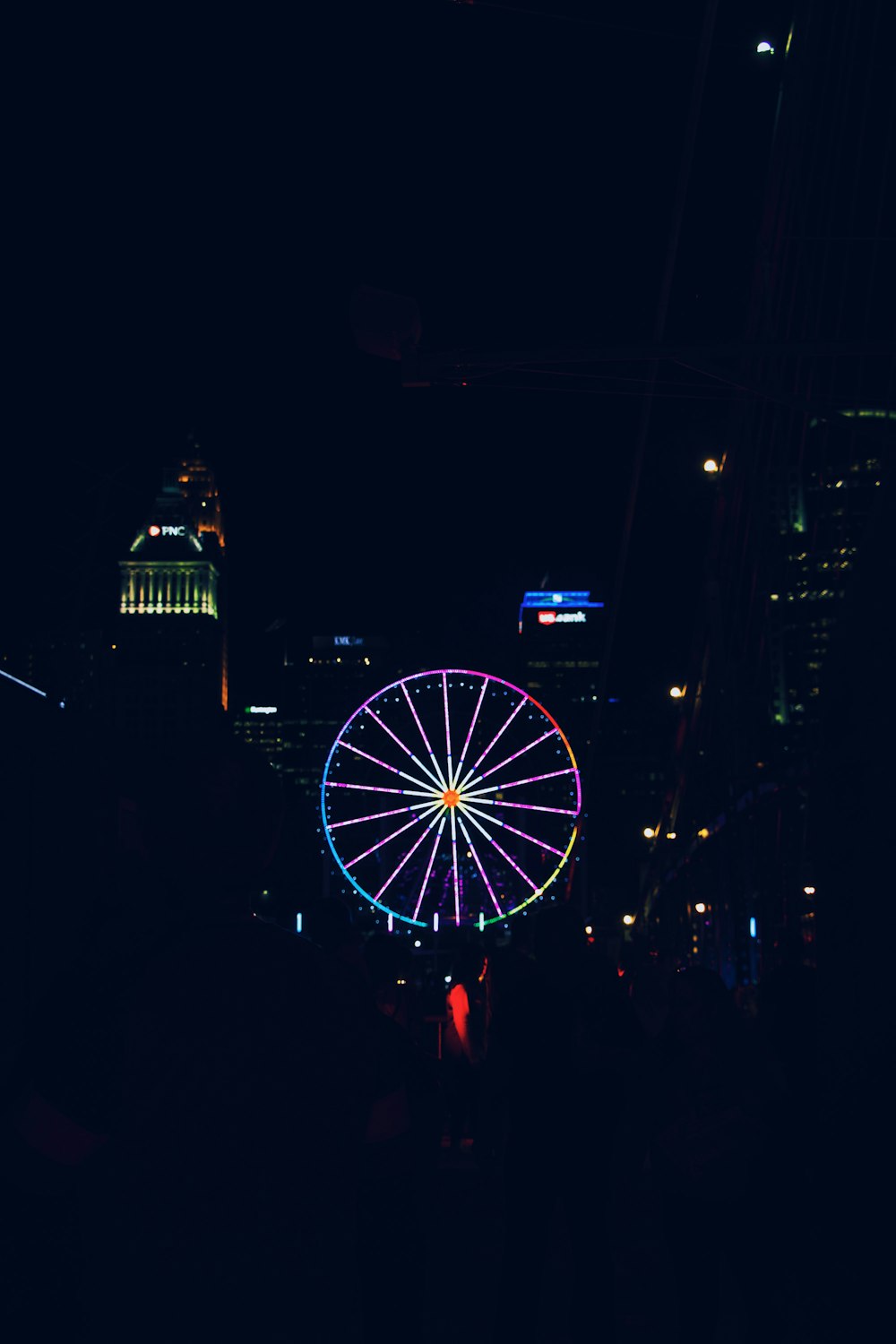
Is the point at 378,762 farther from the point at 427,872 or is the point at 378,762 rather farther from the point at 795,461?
the point at 795,461

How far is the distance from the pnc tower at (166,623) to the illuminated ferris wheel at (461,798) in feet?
285

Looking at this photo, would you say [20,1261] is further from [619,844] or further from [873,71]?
[619,844]

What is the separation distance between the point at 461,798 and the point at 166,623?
93.4 m

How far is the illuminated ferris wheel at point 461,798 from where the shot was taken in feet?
112

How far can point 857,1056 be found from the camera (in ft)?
14.8

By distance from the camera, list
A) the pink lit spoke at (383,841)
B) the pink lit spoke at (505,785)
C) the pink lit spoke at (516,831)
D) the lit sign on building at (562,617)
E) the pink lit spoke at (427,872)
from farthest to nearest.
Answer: the lit sign on building at (562,617) < the pink lit spoke at (505,785) < the pink lit spoke at (427,872) < the pink lit spoke at (516,831) < the pink lit spoke at (383,841)

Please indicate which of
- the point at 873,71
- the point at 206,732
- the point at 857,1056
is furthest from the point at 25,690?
the point at 873,71

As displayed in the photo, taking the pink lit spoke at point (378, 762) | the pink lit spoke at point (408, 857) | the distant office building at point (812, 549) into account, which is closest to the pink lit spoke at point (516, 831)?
the pink lit spoke at point (408, 857)

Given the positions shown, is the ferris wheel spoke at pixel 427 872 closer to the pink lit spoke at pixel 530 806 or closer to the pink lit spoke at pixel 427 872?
the pink lit spoke at pixel 427 872

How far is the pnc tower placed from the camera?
127062 mm

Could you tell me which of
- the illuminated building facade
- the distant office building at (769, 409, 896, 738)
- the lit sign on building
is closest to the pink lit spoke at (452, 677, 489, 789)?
the distant office building at (769, 409, 896, 738)

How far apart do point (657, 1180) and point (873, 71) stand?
18.9m

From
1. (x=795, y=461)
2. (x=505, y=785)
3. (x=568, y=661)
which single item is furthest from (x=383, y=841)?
(x=568, y=661)

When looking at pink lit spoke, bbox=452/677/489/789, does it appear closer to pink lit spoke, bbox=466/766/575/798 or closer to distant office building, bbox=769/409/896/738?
pink lit spoke, bbox=466/766/575/798
